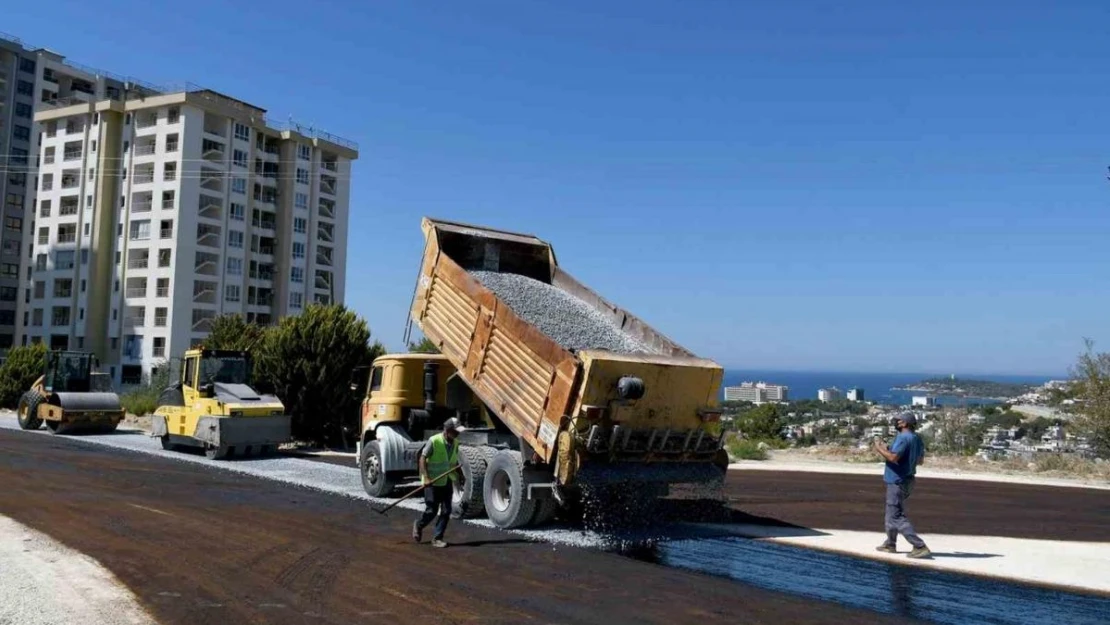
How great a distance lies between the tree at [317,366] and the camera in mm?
25906

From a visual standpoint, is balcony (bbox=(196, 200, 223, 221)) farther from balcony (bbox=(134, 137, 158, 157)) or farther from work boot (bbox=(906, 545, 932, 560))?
work boot (bbox=(906, 545, 932, 560))

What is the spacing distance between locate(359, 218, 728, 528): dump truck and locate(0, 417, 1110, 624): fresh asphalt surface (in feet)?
2.65

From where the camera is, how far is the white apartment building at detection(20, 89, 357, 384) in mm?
64125

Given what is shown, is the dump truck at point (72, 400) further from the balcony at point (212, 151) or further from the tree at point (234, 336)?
the balcony at point (212, 151)

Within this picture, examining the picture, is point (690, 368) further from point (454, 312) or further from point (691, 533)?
point (454, 312)

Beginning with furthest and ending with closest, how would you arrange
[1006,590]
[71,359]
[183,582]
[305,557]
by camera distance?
1. [71,359]
2. [305,557]
3. [1006,590]
4. [183,582]

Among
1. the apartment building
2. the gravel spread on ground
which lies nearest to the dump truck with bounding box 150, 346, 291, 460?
the gravel spread on ground

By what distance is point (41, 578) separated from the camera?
814cm

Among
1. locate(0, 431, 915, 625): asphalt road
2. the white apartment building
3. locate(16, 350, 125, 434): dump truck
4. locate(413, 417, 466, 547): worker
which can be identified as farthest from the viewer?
the white apartment building

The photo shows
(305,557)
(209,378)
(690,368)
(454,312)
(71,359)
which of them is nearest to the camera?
(305,557)

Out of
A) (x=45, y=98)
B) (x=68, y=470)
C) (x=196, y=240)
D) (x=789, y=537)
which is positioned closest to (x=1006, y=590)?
(x=789, y=537)

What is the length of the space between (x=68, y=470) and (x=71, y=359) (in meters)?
11.8

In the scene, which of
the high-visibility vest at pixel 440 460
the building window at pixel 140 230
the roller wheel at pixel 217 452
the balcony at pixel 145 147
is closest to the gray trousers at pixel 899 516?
the high-visibility vest at pixel 440 460

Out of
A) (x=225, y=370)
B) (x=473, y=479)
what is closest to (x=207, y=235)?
(x=225, y=370)
